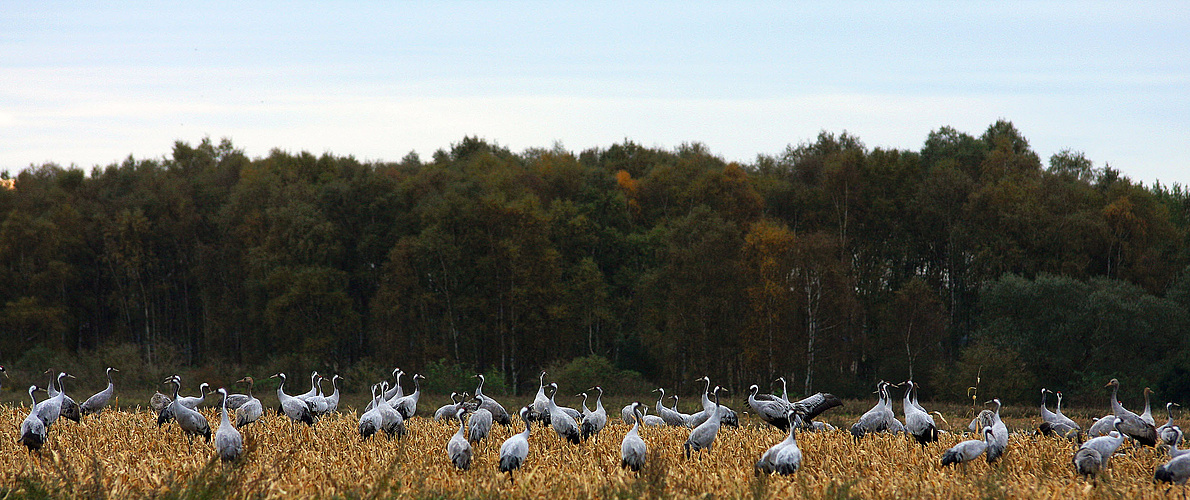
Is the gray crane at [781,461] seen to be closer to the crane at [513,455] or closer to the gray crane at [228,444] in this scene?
the crane at [513,455]

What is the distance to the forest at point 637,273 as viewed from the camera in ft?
131

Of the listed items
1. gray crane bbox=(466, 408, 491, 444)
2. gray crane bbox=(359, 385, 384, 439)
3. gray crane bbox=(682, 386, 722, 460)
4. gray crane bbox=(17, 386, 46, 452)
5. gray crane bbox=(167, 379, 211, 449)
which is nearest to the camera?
gray crane bbox=(17, 386, 46, 452)

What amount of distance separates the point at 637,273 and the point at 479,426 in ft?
103

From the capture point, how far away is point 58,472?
12078 mm

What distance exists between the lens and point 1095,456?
44.1 ft

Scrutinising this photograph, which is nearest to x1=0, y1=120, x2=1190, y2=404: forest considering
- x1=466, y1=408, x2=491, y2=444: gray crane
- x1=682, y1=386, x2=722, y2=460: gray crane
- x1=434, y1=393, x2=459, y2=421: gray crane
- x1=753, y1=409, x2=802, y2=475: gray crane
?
x1=434, y1=393, x2=459, y2=421: gray crane

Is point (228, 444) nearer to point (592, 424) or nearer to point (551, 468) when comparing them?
point (551, 468)

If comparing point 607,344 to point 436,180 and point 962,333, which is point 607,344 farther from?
point 962,333

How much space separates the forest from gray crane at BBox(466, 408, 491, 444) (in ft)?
71.2

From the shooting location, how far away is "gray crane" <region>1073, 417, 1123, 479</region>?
13.4 meters

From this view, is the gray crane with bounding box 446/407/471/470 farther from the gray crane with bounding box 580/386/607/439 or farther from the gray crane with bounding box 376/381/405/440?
the gray crane with bounding box 580/386/607/439

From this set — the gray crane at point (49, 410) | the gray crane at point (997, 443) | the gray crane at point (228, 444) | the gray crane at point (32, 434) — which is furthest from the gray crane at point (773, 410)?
the gray crane at point (49, 410)

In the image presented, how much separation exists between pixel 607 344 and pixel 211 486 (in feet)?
123

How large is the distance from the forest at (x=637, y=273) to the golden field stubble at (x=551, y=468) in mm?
21356
